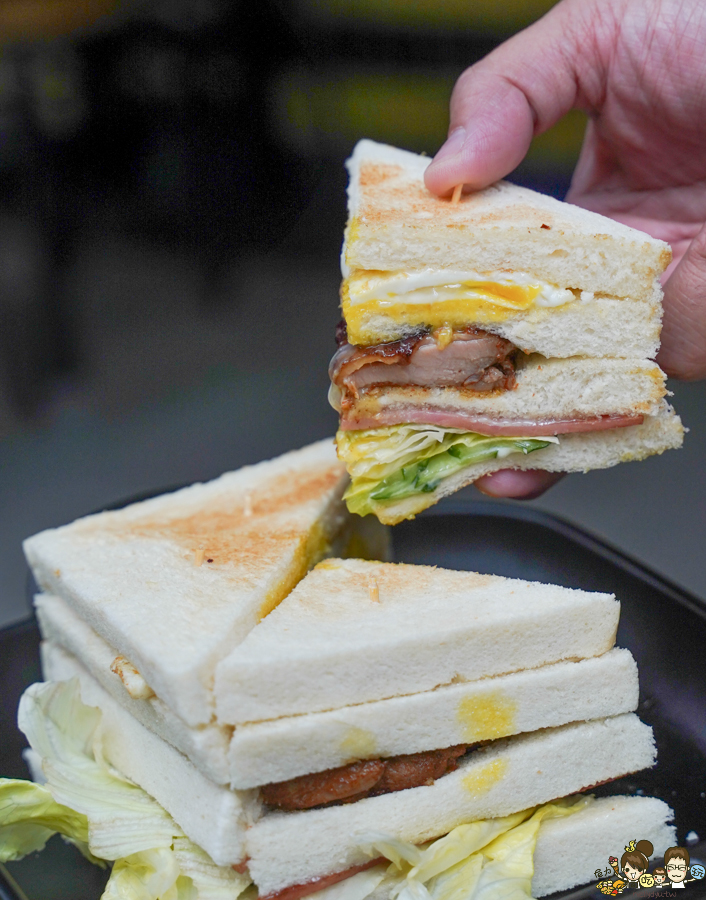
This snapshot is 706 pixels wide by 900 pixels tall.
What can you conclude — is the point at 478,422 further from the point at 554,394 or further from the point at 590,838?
the point at 590,838

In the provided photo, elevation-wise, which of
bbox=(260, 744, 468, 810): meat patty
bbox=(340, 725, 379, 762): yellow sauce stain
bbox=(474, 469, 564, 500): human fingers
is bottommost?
bbox=(260, 744, 468, 810): meat patty

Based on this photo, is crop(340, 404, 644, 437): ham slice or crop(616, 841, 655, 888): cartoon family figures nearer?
crop(616, 841, 655, 888): cartoon family figures

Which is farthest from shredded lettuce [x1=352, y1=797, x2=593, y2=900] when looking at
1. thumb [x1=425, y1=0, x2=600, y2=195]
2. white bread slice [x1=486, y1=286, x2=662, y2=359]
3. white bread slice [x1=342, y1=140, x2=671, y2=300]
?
thumb [x1=425, y1=0, x2=600, y2=195]

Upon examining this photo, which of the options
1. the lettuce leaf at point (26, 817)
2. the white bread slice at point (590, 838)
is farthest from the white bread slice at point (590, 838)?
the lettuce leaf at point (26, 817)

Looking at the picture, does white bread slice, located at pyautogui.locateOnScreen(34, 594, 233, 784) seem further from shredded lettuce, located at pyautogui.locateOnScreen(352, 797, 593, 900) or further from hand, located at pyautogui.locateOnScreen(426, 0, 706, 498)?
hand, located at pyautogui.locateOnScreen(426, 0, 706, 498)

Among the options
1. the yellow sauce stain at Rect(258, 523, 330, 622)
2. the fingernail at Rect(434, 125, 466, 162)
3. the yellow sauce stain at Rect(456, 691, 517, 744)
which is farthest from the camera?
the fingernail at Rect(434, 125, 466, 162)

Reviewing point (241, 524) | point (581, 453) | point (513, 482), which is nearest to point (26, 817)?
point (241, 524)
